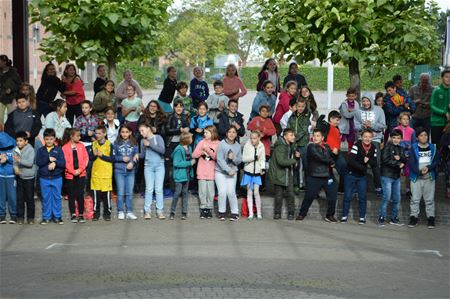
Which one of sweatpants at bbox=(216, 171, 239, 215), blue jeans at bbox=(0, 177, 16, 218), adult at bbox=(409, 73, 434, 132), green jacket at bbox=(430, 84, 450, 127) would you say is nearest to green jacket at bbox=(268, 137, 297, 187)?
sweatpants at bbox=(216, 171, 239, 215)

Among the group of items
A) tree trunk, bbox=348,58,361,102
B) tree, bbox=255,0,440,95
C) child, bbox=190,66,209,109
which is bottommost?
child, bbox=190,66,209,109

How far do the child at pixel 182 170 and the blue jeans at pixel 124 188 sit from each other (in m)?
0.72

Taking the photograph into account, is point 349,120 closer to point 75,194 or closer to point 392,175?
point 392,175

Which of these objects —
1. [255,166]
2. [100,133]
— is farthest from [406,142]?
[100,133]

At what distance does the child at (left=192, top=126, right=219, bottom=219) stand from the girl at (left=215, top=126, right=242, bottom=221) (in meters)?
0.14

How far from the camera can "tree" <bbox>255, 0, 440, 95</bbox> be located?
53.6 ft

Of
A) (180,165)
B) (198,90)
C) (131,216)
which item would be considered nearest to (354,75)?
(198,90)

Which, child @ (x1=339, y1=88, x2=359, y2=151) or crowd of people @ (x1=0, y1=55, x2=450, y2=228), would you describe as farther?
child @ (x1=339, y1=88, x2=359, y2=151)

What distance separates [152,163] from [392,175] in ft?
13.4

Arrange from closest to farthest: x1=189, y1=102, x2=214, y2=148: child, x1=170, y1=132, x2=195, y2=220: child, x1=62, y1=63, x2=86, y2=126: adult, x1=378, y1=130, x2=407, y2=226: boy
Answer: x1=378, y1=130, x2=407, y2=226: boy → x1=170, y1=132, x2=195, y2=220: child → x1=189, y1=102, x2=214, y2=148: child → x1=62, y1=63, x2=86, y2=126: adult

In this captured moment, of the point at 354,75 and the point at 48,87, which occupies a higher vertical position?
the point at 354,75

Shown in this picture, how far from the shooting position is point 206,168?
56.0 ft

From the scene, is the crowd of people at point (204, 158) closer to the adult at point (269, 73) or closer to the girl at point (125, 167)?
the girl at point (125, 167)

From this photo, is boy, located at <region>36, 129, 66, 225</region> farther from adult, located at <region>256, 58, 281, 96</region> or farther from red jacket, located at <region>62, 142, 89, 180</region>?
adult, located at <region>256, 58, 281, 96</region>
